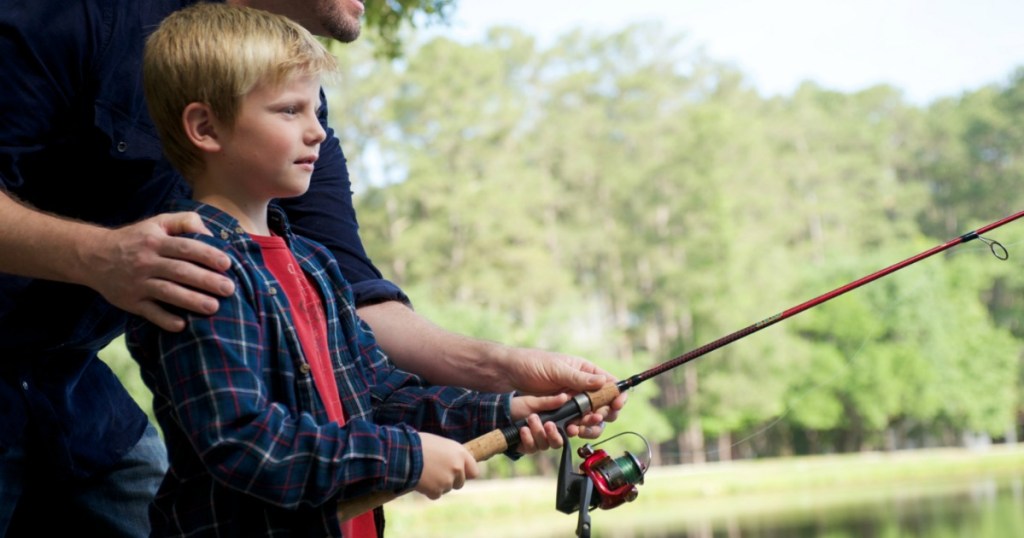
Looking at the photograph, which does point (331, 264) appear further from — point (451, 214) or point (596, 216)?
point (596, 216)

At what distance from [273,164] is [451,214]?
27.3 meters

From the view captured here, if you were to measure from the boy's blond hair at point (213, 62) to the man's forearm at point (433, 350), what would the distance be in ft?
1.48

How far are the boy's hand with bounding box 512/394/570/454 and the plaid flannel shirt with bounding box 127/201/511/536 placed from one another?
24 centimetres

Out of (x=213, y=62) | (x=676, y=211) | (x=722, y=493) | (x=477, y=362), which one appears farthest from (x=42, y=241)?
(x=676, y=211)

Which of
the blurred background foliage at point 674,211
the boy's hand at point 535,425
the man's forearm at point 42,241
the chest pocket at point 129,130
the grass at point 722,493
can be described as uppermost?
the blurred background foliage at point 674,211

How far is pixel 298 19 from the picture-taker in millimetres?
2143

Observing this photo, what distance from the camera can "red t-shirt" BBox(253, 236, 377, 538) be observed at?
158cm

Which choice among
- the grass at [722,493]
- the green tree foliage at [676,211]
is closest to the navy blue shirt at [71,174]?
the grass at [722,493]

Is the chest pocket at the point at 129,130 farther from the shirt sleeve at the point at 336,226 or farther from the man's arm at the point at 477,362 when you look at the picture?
the man's arm at the point at 477,362

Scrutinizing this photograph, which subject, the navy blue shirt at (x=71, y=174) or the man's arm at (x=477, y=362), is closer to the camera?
the navy blue shirt at (x=71, y=174)

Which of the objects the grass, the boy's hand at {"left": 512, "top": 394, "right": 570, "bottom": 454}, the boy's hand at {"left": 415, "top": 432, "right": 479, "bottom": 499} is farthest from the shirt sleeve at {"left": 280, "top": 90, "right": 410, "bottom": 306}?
the grass

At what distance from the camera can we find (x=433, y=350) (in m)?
1.91

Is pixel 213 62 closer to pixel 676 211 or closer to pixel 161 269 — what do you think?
pixel 161 269

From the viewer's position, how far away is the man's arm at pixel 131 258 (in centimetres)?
142
